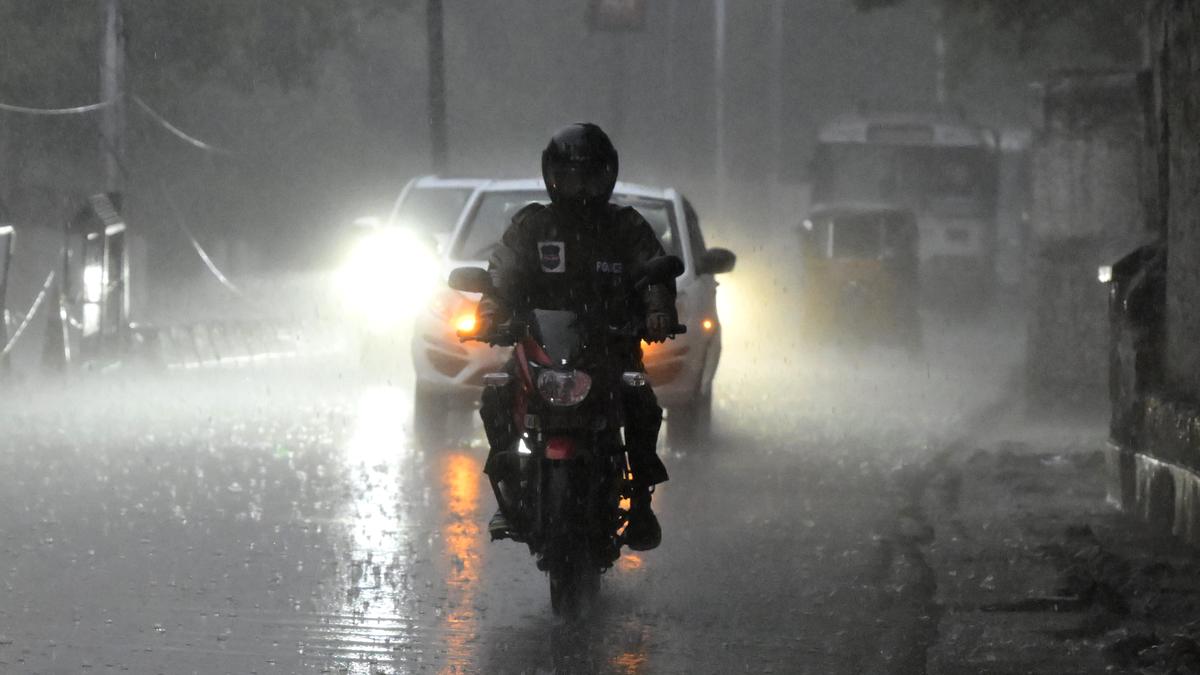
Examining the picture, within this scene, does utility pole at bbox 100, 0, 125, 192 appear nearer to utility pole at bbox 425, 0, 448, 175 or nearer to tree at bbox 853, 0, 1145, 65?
utility pole at bbox 425, 0, 448, 175

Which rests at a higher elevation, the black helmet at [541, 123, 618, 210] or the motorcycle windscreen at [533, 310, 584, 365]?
the black helmet at [541, 123, 618, 210]

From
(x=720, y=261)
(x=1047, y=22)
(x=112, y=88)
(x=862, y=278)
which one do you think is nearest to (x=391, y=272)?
(x=112, y=88)

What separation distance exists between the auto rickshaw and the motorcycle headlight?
62.1ft

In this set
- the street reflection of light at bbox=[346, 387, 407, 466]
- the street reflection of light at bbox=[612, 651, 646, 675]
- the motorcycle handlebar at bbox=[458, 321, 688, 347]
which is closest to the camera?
the street reflection of light at bbox=[612, 651, 646, 675]

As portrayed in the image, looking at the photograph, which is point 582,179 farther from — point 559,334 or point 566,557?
point 566,557

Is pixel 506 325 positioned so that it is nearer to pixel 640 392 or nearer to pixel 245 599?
pixel 640 392

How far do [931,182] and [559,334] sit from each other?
2813 centimetres

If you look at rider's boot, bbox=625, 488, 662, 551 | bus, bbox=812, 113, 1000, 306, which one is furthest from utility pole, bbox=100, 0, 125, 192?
rider's boot, bbox=625, 488, 662, 551

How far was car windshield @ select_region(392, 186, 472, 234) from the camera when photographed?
69.1ft

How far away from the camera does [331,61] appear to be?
5431 centimetres

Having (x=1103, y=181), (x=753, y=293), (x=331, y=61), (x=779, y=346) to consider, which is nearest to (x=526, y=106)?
(x=331, y=61)

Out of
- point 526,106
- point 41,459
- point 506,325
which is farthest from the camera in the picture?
point 526,106

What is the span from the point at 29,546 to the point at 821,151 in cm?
2669

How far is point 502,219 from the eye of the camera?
15109mm
